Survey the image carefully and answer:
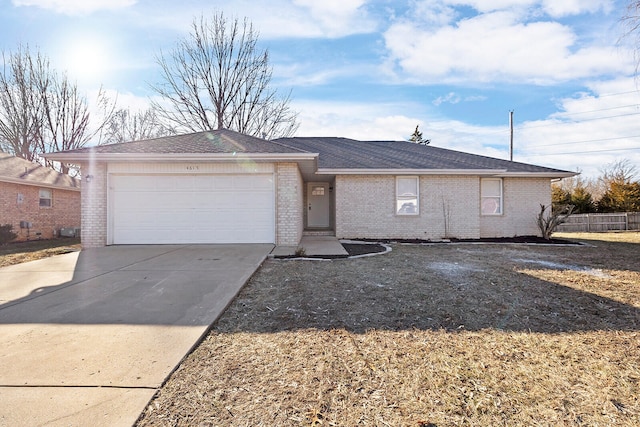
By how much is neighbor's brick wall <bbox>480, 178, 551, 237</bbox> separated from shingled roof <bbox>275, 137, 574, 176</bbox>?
0.60m

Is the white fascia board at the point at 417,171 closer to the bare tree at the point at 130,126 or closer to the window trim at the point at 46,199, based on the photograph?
the window trim at the point at 46,199

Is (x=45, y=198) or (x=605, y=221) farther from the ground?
(x=45, y=198)

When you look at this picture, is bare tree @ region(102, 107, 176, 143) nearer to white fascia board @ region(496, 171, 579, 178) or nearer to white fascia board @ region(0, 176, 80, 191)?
white fascia board @ region(0, 176, 80, 191)

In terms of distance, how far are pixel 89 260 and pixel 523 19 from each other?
12801 mm

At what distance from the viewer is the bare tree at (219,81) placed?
18.2 m

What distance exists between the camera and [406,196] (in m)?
11.8

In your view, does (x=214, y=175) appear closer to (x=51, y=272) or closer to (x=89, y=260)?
(x=89, y=260)

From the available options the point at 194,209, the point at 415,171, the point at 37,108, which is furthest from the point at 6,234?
the point at 415,171

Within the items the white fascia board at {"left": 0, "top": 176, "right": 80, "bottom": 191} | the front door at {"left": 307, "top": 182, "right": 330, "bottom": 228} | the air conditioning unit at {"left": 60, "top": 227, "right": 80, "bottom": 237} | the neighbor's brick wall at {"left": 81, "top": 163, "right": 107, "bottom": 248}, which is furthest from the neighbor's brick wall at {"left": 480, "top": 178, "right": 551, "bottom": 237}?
the white fascia board at {"left": 0, "top": 176, "right": 80, "bottom": 191}

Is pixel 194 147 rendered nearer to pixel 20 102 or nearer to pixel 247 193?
pixel 247 193

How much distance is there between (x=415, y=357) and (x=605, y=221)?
22926mm

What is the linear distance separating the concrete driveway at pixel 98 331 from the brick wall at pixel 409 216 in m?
6.19

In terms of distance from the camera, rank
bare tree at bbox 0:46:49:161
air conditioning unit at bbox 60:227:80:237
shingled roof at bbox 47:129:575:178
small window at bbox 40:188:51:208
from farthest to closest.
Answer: bare tree at bbox 0:46:49:161 → air conditioning unit at bbox 60:227:80:237 → small window at bbox 40:188:51:208 → shingled roof at bbox 47:129:575:178

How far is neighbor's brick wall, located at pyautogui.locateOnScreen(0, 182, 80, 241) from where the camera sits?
42.2 ft
